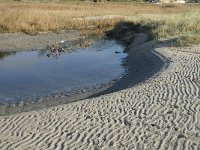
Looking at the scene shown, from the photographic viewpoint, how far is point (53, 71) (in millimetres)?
22531

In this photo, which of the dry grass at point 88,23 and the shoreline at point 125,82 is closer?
the shoreline at point 125,82

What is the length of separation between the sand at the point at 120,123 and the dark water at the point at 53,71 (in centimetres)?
445

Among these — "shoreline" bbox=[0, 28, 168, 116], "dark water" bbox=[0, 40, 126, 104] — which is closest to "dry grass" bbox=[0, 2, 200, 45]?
"shoreline" bbox=[0, 28, 168, 116]

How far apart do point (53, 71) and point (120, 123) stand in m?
12.0

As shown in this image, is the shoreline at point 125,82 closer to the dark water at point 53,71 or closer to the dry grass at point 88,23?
the dark water at point 53,71

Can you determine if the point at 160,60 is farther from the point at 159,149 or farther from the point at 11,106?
the point at 159,149

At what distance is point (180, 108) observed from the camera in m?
12.3

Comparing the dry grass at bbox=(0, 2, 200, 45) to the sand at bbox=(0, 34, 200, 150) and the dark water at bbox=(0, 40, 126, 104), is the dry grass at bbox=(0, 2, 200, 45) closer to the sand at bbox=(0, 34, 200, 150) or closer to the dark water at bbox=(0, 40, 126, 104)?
the dark water at bbox=(0, 40, 126, 104)

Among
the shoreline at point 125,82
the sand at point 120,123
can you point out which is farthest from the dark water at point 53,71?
the sand at point 120,123

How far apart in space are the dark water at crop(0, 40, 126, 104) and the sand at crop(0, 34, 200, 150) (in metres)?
4.45

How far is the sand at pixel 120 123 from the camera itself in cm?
959

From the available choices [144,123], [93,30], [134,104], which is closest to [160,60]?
[134,104]

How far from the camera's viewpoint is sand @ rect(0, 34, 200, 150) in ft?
31.4

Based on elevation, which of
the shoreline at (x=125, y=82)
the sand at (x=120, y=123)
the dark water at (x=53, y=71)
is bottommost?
the dark water at (x=53, y=71)
